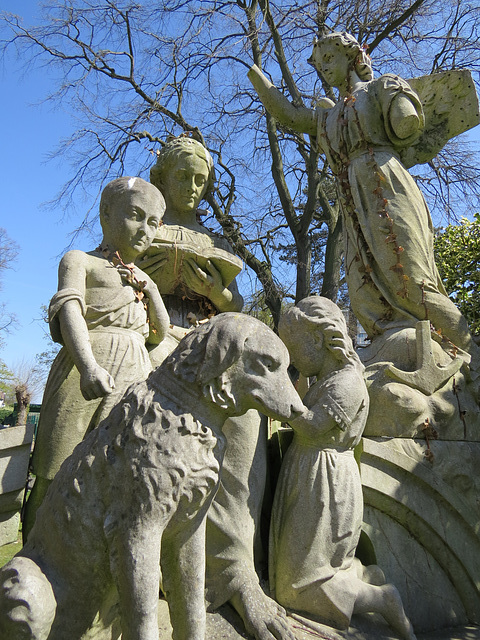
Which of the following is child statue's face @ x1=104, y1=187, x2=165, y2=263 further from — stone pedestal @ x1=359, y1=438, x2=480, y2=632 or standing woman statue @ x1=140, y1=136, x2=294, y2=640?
stone pedestal @ x1=359, y1=438, x2=480, y2=632

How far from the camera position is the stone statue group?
180 cm

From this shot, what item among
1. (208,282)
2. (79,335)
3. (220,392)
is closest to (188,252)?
(208,282)

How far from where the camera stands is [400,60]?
34.4 ft

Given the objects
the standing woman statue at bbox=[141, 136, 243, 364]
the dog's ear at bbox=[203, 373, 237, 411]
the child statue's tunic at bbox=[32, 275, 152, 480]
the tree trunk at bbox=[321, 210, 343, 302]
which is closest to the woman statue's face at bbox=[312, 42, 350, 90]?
the standing woman statue at bbox=[141, 136, 243, 364]

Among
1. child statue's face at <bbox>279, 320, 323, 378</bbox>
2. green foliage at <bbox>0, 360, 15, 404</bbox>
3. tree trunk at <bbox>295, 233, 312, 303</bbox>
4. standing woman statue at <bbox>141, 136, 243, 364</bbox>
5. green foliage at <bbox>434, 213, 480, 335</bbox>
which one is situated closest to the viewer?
child statue's face at <bbox>279, 320, 323, 378</bbox>

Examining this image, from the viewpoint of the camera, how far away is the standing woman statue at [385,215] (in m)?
4.01

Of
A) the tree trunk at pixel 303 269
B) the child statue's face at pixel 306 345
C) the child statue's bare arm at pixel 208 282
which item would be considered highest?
the tree trunk at pixel 303 269

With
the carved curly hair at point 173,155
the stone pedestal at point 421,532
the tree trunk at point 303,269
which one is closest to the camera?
the stone pedestal at point 421,532

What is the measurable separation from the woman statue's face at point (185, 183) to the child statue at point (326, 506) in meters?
1.66

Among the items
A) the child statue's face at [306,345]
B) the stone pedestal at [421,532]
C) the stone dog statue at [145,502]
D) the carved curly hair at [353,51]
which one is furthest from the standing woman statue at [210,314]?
the carved curly hair at [353,51]

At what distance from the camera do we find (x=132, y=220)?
2.90 meters

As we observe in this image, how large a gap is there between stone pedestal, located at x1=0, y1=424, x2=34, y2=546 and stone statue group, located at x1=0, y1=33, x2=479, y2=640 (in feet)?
0.23

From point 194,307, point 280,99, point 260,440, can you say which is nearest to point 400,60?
point 280,99

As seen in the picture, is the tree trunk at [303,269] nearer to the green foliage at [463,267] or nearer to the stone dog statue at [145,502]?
the green foliage at [463,267]
